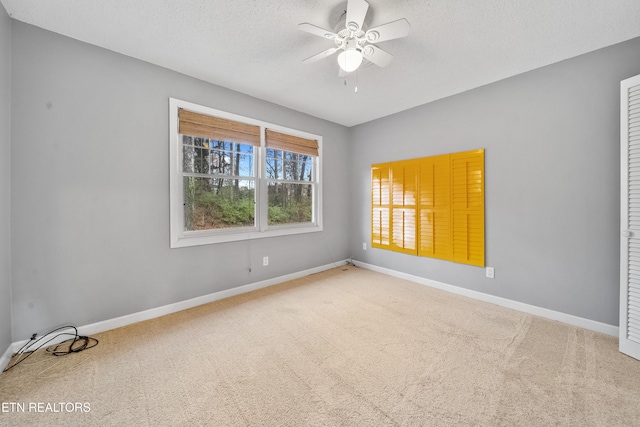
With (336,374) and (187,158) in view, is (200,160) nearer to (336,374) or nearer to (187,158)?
(187,158)

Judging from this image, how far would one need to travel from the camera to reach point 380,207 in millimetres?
4078

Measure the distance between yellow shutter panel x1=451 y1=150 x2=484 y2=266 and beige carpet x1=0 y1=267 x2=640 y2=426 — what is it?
0.76m

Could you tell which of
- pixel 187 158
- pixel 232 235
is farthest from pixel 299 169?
pixel 187 158

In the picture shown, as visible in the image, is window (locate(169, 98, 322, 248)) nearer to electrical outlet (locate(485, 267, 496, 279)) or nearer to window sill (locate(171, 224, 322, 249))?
window sill (locate(171, 224, 322, 249))

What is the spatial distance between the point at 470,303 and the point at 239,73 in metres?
3.65

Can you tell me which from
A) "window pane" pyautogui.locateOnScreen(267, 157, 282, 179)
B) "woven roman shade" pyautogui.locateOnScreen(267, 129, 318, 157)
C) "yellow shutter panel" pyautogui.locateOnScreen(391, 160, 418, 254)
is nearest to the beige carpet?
"yellow shutter panel" pyautogui.locateOnScreen(391, 160, 418, 254)

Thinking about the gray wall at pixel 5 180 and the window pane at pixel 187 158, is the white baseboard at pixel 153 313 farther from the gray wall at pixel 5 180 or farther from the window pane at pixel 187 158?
the window pane at pixel 187 158

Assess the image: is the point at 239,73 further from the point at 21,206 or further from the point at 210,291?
the point at 210,291

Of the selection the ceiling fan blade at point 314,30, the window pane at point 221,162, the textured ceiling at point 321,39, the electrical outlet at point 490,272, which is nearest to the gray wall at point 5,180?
the textured ceiling at point 321,39

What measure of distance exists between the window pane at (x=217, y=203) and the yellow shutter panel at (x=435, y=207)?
236cm

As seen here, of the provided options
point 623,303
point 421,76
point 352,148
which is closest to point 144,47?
point 421,76

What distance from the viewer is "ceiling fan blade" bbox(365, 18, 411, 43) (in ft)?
5.45

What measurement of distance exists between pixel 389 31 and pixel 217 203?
8.10ft

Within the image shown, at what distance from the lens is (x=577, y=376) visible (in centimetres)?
167
